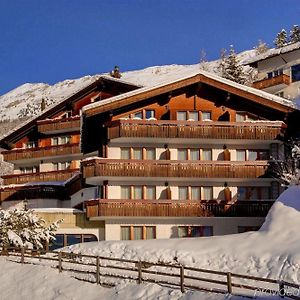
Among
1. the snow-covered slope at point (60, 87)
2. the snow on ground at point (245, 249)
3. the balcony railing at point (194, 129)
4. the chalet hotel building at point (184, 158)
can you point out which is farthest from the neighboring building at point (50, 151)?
the snow-covered slope at point (60, 87)

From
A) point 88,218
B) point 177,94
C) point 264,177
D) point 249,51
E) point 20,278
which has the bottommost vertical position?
point 20,278

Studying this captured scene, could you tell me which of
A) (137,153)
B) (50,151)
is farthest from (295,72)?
(137,153)

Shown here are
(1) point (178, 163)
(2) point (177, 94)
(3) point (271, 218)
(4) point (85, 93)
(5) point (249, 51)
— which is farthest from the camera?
(5) point (249, 51)

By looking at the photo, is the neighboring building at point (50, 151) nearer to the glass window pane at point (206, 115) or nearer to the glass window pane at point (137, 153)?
the glass window pane at point (137, 153)

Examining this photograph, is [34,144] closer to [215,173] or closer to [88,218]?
[88,218]

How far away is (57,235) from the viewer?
34.9 metres

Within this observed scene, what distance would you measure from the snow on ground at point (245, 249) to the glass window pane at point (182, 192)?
6.79 meters

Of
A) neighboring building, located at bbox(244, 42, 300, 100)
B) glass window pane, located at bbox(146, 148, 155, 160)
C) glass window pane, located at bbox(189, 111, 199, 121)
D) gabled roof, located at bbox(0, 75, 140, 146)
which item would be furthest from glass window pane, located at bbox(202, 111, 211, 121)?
neighboring building, located at bbox(244, 42, 300, 100)

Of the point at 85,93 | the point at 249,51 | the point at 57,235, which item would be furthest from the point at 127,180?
the point at 249,51

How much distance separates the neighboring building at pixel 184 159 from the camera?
33875 mm

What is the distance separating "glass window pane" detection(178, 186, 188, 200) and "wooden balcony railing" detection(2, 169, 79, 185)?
1358 centimetres

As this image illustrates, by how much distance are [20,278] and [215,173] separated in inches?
523

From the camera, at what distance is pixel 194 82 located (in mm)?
36406

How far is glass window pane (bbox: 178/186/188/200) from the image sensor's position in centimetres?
3519
